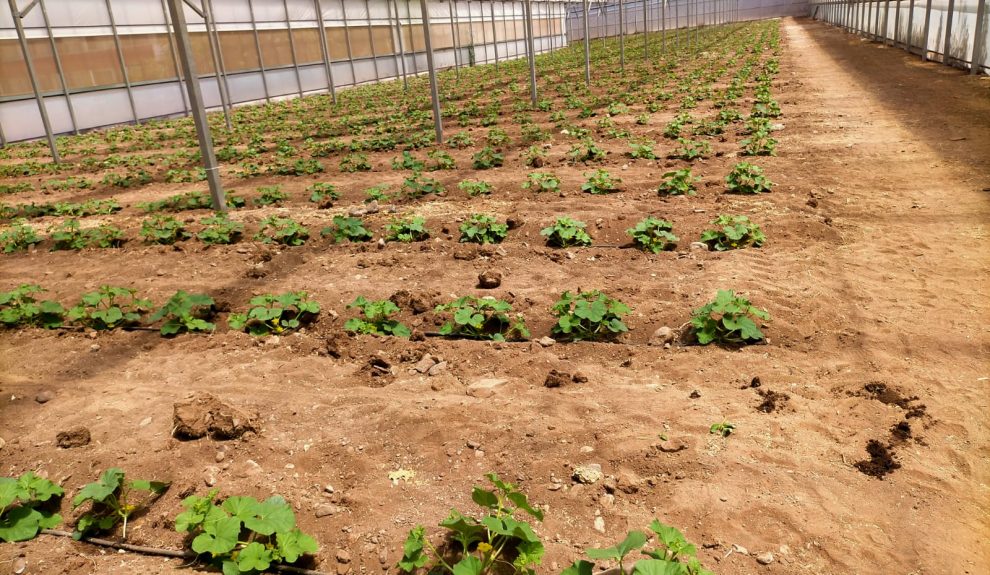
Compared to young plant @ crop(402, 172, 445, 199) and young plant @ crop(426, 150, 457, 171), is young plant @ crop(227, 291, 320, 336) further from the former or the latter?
young plant @ crop(426, 150, 457, 171)

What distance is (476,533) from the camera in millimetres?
2818

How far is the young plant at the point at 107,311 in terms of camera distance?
5395mm

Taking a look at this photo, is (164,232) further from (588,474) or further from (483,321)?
(588,474)

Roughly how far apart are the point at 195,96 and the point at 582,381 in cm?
681

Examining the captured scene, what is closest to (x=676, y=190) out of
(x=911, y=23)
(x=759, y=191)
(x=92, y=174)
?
(x=759, y=191)

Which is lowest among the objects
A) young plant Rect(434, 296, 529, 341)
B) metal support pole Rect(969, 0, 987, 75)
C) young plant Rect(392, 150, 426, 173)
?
young plant Rect(434, 296, 529, 341)

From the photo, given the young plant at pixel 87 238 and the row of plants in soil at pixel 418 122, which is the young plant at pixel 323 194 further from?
the young plant at pixel 87 238

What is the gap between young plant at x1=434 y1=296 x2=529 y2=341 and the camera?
479 centimetres

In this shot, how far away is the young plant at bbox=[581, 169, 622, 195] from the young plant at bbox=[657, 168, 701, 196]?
598 mm

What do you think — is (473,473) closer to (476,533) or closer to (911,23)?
(476,533)

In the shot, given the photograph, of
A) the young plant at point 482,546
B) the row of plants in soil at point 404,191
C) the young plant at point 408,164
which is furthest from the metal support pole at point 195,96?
the young plant at point 482,546

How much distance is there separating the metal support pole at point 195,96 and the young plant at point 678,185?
224 inches

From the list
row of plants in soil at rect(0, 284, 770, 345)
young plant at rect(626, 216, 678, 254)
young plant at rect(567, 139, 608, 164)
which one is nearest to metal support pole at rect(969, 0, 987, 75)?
young plant at rect(567, 139, 608, 164)

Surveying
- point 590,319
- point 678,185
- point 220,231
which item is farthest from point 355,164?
point 590,319
